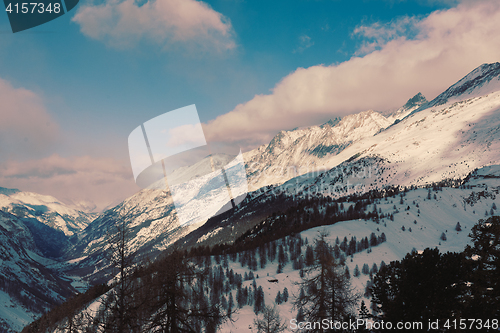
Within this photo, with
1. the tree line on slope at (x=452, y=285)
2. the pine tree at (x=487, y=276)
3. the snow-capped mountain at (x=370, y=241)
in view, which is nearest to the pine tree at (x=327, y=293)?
the tree line on slope at (x=452, y=285)

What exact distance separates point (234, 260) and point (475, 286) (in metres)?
112

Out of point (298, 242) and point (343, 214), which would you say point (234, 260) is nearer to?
point (298, 242)

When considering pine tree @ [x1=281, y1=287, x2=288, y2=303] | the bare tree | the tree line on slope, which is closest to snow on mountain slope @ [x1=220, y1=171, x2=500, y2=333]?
pine tree @ [x1=281, y1=287, x2=288, y2=303]

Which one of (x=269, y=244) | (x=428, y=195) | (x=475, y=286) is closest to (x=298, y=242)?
(x=269, y=244)

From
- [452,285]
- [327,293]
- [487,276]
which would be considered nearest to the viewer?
[487,276]

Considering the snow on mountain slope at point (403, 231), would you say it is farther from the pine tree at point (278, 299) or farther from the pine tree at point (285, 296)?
the pine tree at point (278, 299)

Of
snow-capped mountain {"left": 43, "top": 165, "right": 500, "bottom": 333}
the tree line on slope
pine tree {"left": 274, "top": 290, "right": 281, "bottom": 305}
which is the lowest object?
pine tree {"left": 274, "top": 290, "right": 281, "bottom": 305}

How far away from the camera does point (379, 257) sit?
319 feet

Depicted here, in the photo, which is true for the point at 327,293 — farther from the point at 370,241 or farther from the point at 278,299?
the point at 370,241

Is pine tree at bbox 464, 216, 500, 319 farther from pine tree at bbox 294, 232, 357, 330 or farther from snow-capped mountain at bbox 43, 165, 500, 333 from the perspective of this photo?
snow-capped mountain at bbox 43, 165, 500, 333

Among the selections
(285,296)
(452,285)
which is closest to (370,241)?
(285,296)

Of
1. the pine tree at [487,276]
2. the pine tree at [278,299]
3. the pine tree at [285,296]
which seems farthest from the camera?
the pine tree at [285,296]

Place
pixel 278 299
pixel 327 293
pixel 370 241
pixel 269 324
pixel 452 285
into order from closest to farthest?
pixel 327 293 → pixel 452 285 → pixel 269 324 → pixel 278 299 → pixel 370 241

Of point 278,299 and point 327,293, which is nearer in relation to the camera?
point 327,293
